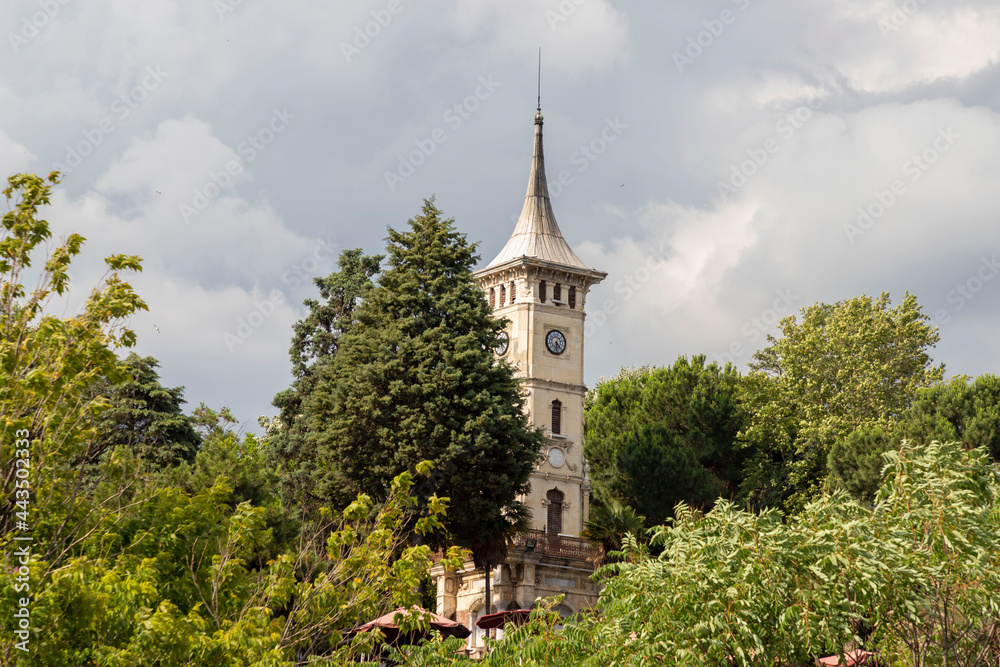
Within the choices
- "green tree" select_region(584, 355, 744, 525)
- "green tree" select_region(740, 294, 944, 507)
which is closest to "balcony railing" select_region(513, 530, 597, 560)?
"green tree" select_region(584, 355, 744, 525)

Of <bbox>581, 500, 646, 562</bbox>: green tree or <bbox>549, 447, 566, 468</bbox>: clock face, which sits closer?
<bbox>581, 500, 646, 562</bbox>: green tree

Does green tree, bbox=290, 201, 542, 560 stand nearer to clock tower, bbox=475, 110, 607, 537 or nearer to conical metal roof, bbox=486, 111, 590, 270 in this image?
clock tower, bbox=475, 110, 607, 537

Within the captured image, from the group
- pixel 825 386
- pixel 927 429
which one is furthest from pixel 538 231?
pixel 927 429

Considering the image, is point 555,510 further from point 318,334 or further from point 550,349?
point 318,334

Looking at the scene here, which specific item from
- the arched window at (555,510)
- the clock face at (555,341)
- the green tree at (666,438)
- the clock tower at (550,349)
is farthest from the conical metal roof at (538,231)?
the arched window at (555,510)

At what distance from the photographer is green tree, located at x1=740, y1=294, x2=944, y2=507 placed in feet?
172

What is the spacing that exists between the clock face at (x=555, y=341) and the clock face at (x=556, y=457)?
15.0ft

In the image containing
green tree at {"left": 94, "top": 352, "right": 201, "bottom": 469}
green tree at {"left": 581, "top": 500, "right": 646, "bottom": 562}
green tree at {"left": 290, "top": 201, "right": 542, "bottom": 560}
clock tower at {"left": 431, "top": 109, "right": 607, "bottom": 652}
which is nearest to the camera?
green tree at {"left": 290, "top": 201, "right": 542, "bottom": 560}

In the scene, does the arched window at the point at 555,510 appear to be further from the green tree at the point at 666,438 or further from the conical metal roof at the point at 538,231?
the conical metal roof at the point at 538,231

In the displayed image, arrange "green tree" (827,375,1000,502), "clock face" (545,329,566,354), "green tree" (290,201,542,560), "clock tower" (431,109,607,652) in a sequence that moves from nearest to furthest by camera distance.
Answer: "green tree" (290,201,542,560) → "green tree" (827,375,1000,502) → "clock tower" (431,109,607,652) → "clock face" (545,329,566,354)

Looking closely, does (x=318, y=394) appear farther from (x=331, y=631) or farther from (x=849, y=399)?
(x=849, y=399)

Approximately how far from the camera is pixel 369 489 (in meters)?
36.3

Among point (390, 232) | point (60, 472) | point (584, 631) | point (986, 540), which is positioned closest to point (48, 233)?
point (60, 472)

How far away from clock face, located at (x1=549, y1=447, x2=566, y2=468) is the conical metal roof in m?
8.74
